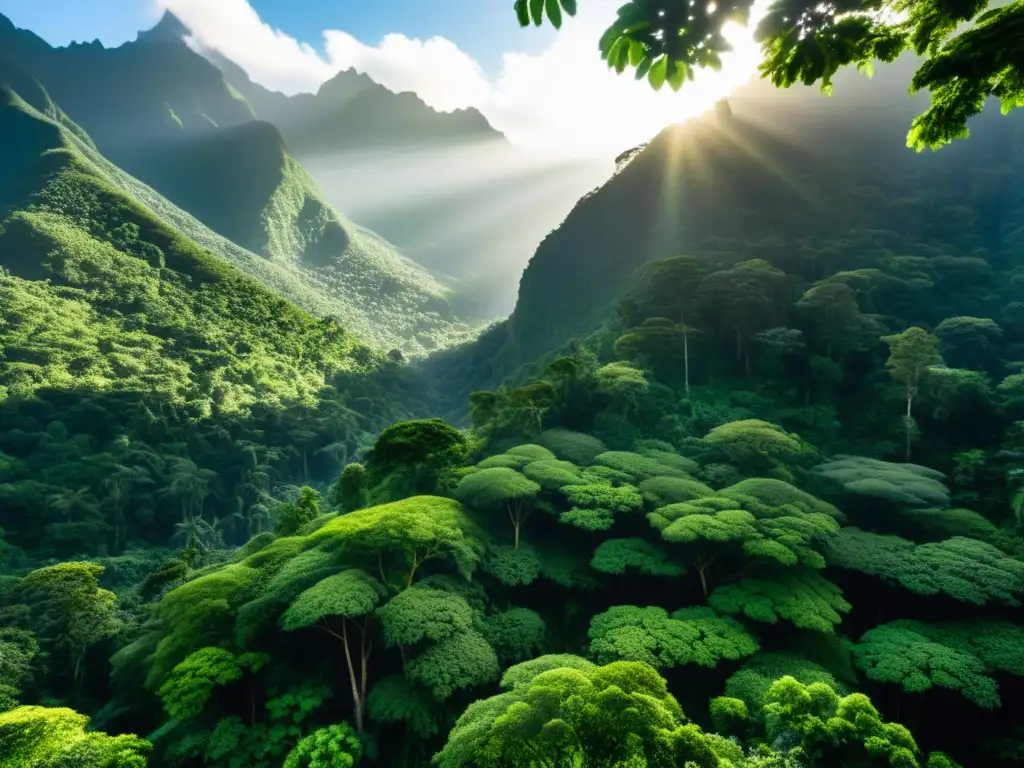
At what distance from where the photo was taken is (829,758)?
950cm

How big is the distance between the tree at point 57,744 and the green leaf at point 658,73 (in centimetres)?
1720

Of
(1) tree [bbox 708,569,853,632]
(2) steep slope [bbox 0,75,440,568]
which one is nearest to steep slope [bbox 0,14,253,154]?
(2) steep slope [bbox 0,75,440,568]

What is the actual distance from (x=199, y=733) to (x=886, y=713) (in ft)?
64.4

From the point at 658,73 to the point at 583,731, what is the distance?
9.01m

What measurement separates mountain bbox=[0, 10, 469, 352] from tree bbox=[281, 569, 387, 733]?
112 metres

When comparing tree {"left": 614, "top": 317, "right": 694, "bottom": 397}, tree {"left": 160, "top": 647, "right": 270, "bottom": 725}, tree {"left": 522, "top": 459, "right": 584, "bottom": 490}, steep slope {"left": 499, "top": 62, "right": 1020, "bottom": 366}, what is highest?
steep slope {"left": 499, "top": 62, "right": 1020, "bottom": 366}

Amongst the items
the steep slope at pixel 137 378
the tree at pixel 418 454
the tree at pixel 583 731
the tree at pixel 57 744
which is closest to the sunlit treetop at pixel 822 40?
the tree at pixel 583 731

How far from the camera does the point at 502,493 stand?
1780cm

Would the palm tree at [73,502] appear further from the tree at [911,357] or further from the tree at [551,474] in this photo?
the tree at [911,357]

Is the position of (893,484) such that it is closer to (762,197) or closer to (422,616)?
(422,616)

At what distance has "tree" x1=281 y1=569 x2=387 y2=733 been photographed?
13.1 meters

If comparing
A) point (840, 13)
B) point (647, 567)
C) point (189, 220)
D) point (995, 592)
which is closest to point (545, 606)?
point (647, 567)

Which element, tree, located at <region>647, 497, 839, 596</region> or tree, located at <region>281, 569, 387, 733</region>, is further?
tree, located at <region>647, 497, 839, 596</region>

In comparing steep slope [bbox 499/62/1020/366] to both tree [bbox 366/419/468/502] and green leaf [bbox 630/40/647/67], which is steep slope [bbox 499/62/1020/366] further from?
green leaf [bbox 630/40/647/67]
